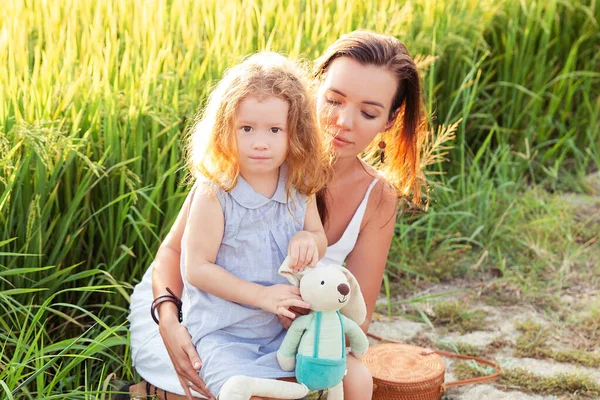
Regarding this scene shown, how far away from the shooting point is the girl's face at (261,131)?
193 cm

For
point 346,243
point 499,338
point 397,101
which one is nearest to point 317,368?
point 346,243

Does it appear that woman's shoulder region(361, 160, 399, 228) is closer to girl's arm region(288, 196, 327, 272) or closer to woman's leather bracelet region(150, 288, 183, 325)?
girl's arm region(288, 196, 327, 272)

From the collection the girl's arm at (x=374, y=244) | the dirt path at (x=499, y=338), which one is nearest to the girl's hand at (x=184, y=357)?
the girl's arm at (x=374, y=244)

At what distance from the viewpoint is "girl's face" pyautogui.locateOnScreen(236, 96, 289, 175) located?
1.93 metres

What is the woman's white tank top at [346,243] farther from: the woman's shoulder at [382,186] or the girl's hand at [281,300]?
the girl's hand at [281,300]

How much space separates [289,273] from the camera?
1.99 metres

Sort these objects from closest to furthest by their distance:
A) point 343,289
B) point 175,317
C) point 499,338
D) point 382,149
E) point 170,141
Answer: point 343,289
point 175,317
point 382,149
point 170,141
point 499,338

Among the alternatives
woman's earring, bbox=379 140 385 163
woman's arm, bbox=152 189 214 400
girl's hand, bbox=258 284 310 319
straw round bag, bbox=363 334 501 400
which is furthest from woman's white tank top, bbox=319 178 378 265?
girl's hand, bbox=258 284 310 319

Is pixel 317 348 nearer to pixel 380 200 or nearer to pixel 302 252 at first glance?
pixel 302 252

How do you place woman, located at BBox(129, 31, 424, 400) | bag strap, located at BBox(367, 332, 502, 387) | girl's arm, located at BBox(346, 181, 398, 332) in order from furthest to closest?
1. bag strap, located at BBox(367, 332, 502, 387)
2. girl's arm, located at BBox(346, 181, 398, 332)
3. woman, located at BBox(129, 31, 424, 400)

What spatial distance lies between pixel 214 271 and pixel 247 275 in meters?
0.10

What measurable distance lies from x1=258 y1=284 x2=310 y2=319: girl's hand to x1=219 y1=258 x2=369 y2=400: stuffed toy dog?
20 millimetres

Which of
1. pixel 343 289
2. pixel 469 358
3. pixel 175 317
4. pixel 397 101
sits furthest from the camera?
pixel 469 358

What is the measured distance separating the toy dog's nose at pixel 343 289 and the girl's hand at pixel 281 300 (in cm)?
8
